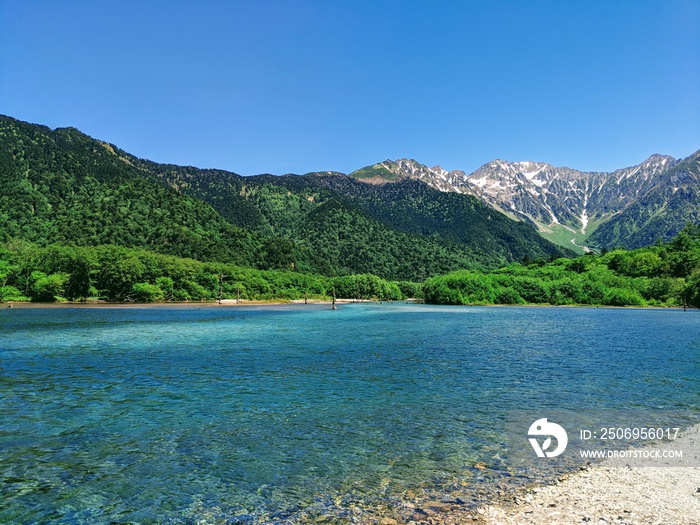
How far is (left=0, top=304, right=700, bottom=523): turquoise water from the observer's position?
13.3 m

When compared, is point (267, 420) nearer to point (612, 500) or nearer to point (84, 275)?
point (612, 500)

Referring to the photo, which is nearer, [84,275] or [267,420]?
[267,420]

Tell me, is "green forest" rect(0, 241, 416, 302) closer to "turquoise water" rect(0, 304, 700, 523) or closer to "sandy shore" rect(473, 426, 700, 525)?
"turquoise water" rect(0, 304, 700, 523)

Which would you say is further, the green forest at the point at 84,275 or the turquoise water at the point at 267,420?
the green forest at the point at 84,275

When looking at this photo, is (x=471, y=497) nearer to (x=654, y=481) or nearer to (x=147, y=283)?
(x=654, y=481)

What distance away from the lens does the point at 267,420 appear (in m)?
22.0

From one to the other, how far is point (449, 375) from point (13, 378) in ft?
105

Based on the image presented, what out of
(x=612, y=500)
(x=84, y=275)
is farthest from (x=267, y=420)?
(x=84, y=275)

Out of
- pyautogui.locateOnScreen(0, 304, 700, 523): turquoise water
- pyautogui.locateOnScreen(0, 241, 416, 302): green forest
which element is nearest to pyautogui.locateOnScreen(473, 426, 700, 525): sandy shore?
pyautogui.locateOnScreen(0, 304, 700, 523): turquoise water

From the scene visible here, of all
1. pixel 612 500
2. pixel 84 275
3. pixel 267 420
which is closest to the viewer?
pixel 612 500

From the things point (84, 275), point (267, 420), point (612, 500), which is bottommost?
point (267, 420)

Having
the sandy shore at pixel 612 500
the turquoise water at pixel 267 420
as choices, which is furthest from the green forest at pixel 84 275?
the sandy shore at pixel 612 500

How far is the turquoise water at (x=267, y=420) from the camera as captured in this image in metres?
13.3

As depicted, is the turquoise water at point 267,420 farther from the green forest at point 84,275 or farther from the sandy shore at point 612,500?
the green forest at point 84,275
